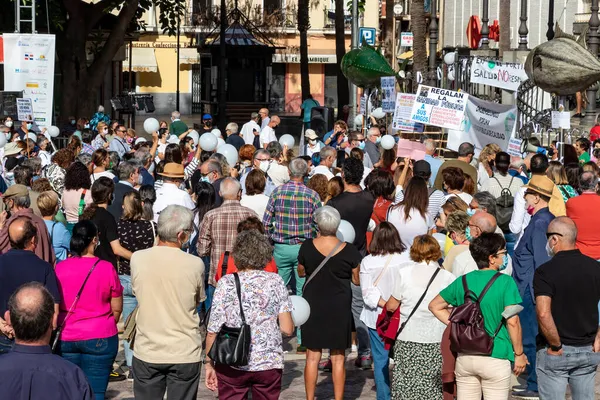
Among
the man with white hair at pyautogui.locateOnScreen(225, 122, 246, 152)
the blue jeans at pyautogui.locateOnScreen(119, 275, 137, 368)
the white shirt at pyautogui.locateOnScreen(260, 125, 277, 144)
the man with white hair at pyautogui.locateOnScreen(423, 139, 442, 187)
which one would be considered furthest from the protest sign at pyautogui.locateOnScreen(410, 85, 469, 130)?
the blue jeans at pyautogui.locateOnScreen(119, 275, 137, 368)

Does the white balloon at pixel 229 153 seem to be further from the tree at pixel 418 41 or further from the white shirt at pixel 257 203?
the tree at pixel 418 41

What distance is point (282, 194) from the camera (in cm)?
1037

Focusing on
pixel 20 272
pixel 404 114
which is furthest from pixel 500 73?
pixel 20 272

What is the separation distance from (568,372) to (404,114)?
10288mm

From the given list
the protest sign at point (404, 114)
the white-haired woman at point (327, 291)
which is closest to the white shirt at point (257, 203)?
the white-haired woman at point (327, 291)

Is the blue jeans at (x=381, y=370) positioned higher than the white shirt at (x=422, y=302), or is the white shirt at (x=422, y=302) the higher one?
the white shirt at (x=422, y=302)

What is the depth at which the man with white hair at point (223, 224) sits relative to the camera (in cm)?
959

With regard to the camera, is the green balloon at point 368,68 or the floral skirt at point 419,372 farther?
the green balloon at point 368,68

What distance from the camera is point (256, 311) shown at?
6.73 m

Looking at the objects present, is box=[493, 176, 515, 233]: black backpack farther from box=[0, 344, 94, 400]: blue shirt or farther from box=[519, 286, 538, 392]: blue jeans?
box=[0, 344, 94, 400]: blue shirt

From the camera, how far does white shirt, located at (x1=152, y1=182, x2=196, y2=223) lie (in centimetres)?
1063

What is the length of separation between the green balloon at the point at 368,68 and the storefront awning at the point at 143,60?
35876 millimetres

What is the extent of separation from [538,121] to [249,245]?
561 inches

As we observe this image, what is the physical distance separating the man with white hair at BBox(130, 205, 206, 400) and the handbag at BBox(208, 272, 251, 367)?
0.30 meters
